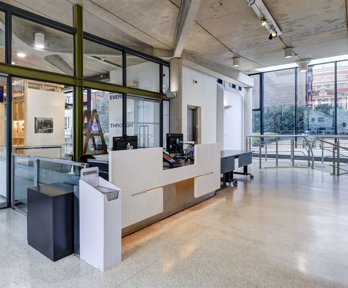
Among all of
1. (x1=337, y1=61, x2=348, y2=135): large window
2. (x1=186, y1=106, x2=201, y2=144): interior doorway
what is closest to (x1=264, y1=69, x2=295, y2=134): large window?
(x1=337, y1=61, x2=348, y2=135): large window

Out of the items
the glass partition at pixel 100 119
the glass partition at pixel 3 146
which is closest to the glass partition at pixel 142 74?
the glass partition at pixel 100 119

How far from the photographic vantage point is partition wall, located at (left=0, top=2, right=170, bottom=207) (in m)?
4.26

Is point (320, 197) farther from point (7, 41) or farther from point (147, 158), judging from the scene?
point (7, 41)

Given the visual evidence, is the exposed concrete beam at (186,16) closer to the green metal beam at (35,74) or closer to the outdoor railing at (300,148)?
the green metal beam at (35,74)

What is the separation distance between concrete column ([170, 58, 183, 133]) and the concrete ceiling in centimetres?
56

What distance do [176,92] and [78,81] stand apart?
3239 mm

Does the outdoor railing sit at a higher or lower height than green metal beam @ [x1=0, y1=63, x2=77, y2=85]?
lower

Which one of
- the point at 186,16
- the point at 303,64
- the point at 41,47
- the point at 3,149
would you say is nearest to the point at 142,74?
the point at 186,16

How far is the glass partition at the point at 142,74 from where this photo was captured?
22.4 feet

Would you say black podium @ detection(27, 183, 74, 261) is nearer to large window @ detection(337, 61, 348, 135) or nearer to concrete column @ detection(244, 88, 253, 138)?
concrete column @ detection(244, 88, 253, 138)

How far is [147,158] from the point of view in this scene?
3127 mm

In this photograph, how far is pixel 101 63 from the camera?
19.3 feet

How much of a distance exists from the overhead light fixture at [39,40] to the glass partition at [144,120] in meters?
2.35

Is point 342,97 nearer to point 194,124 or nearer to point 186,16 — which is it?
point 194,124
